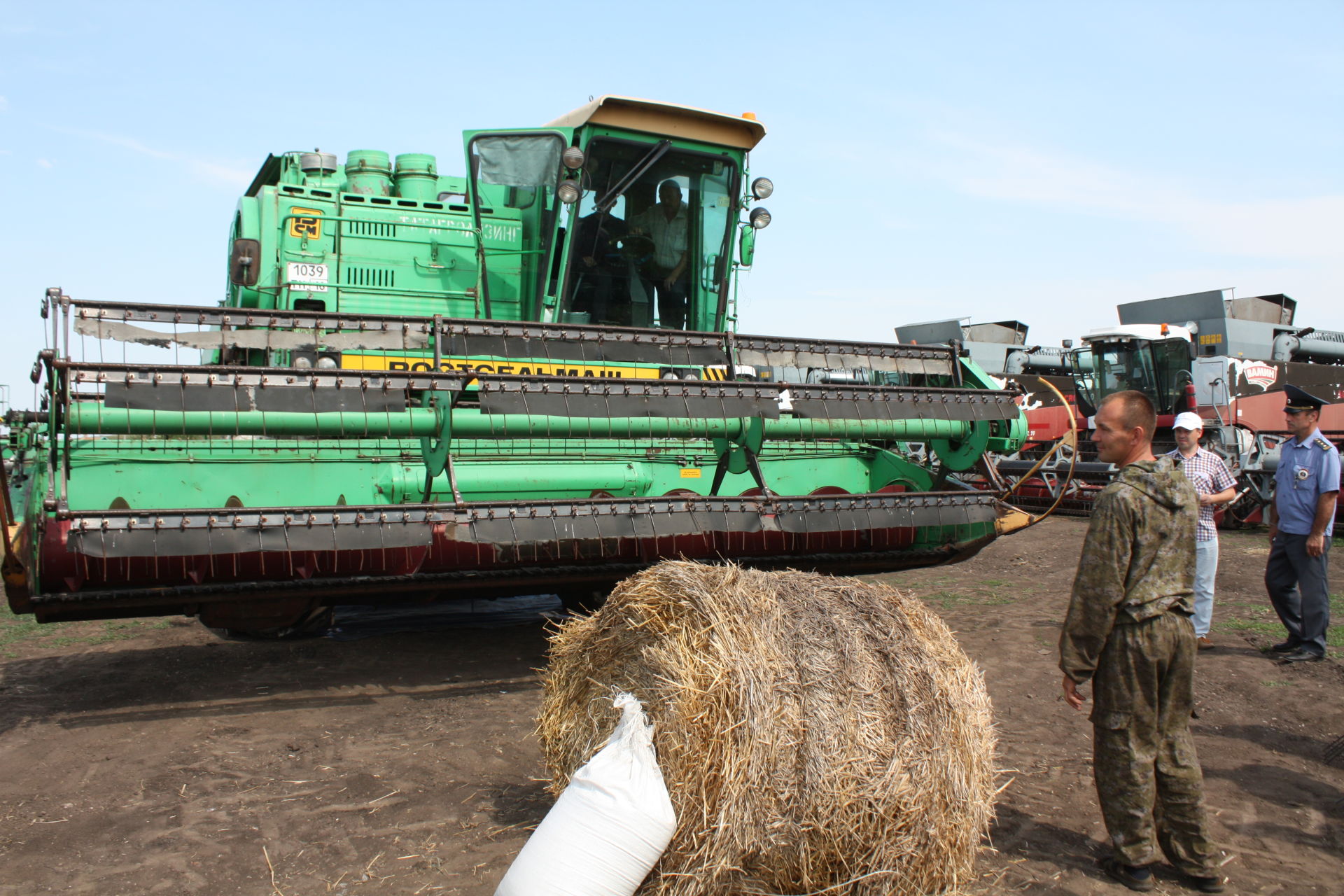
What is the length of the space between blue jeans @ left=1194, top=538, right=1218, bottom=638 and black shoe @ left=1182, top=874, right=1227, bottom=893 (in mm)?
3234

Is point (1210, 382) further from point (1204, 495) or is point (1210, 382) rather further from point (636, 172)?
point (636, 172)

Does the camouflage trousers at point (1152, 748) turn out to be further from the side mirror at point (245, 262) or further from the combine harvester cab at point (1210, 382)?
the combine harvester cab at point (1210, 382)

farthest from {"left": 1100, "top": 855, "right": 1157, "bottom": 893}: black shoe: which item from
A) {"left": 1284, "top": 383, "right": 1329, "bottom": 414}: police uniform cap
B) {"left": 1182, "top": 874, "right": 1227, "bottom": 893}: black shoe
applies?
{"left": 1284, "top": 383, "right": 1329, "bottom": 414}: police uniform cap

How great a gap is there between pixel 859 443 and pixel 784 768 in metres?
4.32

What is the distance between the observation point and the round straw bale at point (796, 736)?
Result: 2.76 m

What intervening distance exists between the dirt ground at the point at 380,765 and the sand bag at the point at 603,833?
1.77ft

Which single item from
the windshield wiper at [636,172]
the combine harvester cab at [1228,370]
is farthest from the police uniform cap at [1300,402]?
the combine harvester cab at [1228,370]

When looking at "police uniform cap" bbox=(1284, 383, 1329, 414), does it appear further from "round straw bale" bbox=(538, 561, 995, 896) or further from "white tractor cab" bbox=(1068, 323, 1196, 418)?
"white tractor cab" bbox=(1068, 323, 1196, 418)

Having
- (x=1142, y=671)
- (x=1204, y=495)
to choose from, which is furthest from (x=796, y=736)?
(x=1204, y=495)

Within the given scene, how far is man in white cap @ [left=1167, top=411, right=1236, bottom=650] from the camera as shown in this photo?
19.9ft

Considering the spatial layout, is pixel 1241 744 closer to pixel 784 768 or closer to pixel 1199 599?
pixel 1199 599

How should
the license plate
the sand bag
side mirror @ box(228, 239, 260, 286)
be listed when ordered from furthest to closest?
the license plate, side mirror @ box(228, 239, 260, 286), the sand bag

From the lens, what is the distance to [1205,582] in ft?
19.9

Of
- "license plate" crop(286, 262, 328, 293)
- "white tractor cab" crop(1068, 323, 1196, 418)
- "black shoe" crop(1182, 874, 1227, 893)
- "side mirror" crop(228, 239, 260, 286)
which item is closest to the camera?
"black shoe" crop(1182, 874, 1227, 893)
